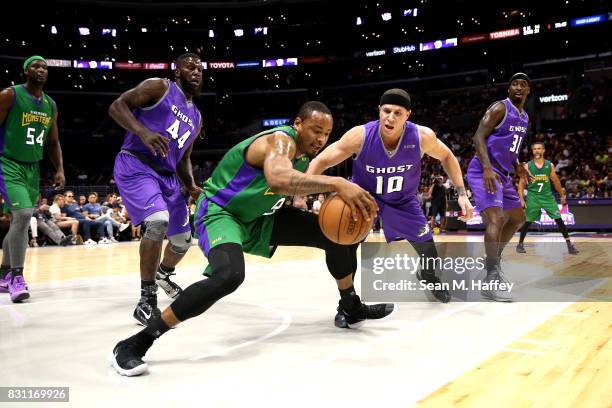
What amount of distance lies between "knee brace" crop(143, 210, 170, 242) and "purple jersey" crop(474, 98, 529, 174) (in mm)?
3146

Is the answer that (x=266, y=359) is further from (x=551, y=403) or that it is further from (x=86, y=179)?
(x=86, y=179)

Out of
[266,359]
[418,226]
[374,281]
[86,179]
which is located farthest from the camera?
[86,179]

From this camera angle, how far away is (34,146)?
4.58 m

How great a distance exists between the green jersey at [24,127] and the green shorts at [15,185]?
0.07 meters

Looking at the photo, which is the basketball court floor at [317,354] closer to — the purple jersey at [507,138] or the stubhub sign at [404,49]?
the purple jersey at [507,138]

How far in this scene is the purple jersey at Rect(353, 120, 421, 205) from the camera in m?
3.88

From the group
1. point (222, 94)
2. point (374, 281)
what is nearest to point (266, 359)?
point (374, 281)

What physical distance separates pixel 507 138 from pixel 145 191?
134 inches

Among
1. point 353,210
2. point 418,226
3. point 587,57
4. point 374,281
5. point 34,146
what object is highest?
point 587,57

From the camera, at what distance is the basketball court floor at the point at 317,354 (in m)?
2.04

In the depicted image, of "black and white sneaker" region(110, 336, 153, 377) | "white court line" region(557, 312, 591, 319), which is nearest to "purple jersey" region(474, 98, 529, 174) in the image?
"white court line" region(557, 312, 591, 319)

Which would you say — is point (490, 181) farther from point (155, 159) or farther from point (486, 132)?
point (155, 159)

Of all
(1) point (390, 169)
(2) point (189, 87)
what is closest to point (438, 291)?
(1) point (390, 169)

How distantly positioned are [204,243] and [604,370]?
2.05 m
